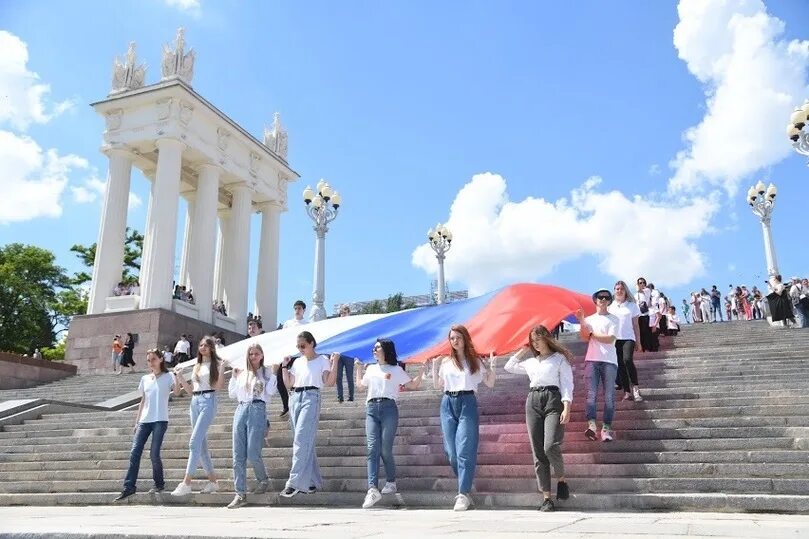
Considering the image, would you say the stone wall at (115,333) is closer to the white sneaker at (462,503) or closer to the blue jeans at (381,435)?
the blue jeans at (381,435)

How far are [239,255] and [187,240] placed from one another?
2.48 metres

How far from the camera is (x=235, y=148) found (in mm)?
30938

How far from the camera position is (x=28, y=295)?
4538cm

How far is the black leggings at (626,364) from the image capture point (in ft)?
29.2

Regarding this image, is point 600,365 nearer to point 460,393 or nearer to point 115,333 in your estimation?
point 460,393

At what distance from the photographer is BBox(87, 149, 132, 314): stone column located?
87.1ft

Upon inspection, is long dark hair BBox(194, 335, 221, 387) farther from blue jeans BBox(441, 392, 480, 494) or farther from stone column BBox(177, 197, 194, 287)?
stone column BBox(177, 197, 194, 287)

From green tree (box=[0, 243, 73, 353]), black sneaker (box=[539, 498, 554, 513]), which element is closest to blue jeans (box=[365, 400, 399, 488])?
black sneaker (box=[539, 498, 554, 513])

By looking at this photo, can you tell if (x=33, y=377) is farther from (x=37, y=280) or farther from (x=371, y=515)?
(x=37, y=280)

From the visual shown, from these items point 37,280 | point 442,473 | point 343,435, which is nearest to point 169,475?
point 343,435

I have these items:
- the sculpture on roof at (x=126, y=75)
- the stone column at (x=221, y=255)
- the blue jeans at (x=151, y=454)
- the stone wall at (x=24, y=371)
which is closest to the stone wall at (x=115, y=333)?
the stone wall at (x=24, y=371)

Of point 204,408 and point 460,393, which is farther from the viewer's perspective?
point 204,408

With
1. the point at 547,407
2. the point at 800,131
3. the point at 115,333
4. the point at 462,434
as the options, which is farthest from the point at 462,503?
the point at 115,333

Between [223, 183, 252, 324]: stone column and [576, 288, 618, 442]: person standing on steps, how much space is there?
78.9 feet
